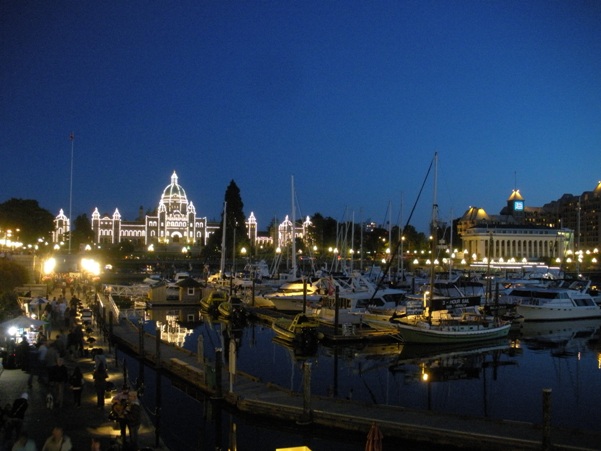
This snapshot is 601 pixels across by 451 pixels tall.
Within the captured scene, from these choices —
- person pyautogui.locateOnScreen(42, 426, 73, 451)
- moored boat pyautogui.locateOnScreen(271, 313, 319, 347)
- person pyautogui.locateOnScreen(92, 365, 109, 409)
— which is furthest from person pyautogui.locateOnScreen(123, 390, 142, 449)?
moored boat pyautogui.locateOnScreen(271, 313, 319, 347)

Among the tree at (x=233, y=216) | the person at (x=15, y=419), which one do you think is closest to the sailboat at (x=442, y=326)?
the person at (x=15, y=419)

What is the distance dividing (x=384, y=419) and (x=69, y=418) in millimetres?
8739

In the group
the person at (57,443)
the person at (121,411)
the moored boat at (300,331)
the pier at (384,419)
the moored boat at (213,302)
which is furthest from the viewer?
the moored boat at (213,302)

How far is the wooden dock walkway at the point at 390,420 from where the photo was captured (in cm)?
1588

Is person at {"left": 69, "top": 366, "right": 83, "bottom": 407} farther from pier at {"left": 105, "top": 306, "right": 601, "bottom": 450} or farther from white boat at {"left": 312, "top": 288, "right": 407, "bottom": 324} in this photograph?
white boat at {"left": 312, "top": 288, "right": 407, "bottom": 324}

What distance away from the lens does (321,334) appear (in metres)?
36.9

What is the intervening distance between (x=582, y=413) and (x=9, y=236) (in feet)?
264

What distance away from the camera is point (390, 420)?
17.7 m

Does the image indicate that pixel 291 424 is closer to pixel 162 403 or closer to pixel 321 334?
pixel 162 403

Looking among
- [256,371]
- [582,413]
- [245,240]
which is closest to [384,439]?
[582,413]

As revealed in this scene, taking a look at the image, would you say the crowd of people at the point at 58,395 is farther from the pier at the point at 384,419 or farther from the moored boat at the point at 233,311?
the moored boat at the point at 233,311

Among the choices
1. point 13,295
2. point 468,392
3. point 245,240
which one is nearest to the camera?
point 468,392

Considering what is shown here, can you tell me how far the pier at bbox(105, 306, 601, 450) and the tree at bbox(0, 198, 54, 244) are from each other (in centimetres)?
7016

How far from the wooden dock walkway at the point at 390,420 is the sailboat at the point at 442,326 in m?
14.1
